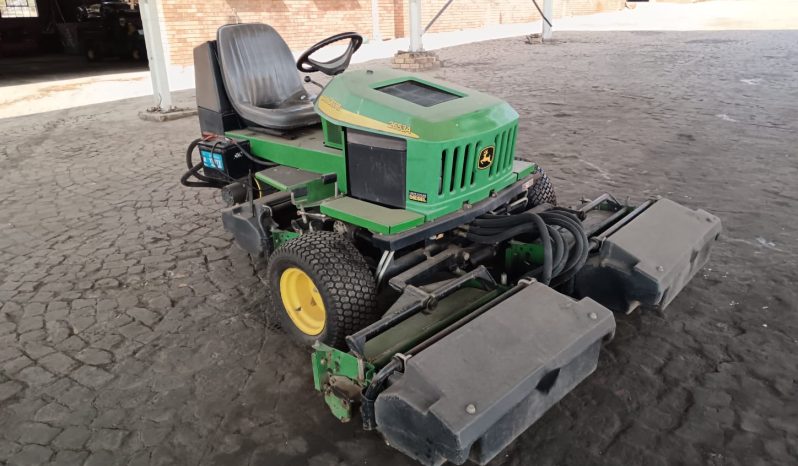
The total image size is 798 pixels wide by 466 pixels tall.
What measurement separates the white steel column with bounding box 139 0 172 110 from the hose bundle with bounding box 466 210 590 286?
21.9 ft

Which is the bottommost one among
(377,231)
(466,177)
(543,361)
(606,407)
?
(606,407)

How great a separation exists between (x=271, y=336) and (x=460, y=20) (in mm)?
16348

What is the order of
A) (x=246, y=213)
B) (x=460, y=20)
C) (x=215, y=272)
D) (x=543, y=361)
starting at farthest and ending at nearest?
(x=460, y=20) < (x=215, y=272) < (x=246, y=213) < (x=543, y=361)

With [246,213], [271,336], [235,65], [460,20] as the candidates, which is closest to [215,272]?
[246,213]

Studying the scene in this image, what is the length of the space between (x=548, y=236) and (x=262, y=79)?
2.32 m

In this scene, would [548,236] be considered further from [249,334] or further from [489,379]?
[249,334]

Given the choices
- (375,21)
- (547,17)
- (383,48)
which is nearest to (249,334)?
(383,48)

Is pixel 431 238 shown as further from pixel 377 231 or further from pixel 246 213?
pixel 246 213

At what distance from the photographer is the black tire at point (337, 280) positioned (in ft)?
8.31

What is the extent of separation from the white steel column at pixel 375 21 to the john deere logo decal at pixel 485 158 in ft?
41.1

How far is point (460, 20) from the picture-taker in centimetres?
1755

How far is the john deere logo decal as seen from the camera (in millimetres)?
2697

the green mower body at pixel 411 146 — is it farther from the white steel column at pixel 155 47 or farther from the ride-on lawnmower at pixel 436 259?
the white steel column at pixel 155 47

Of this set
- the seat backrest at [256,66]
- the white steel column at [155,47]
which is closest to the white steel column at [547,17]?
the white steel column at [155,47]
